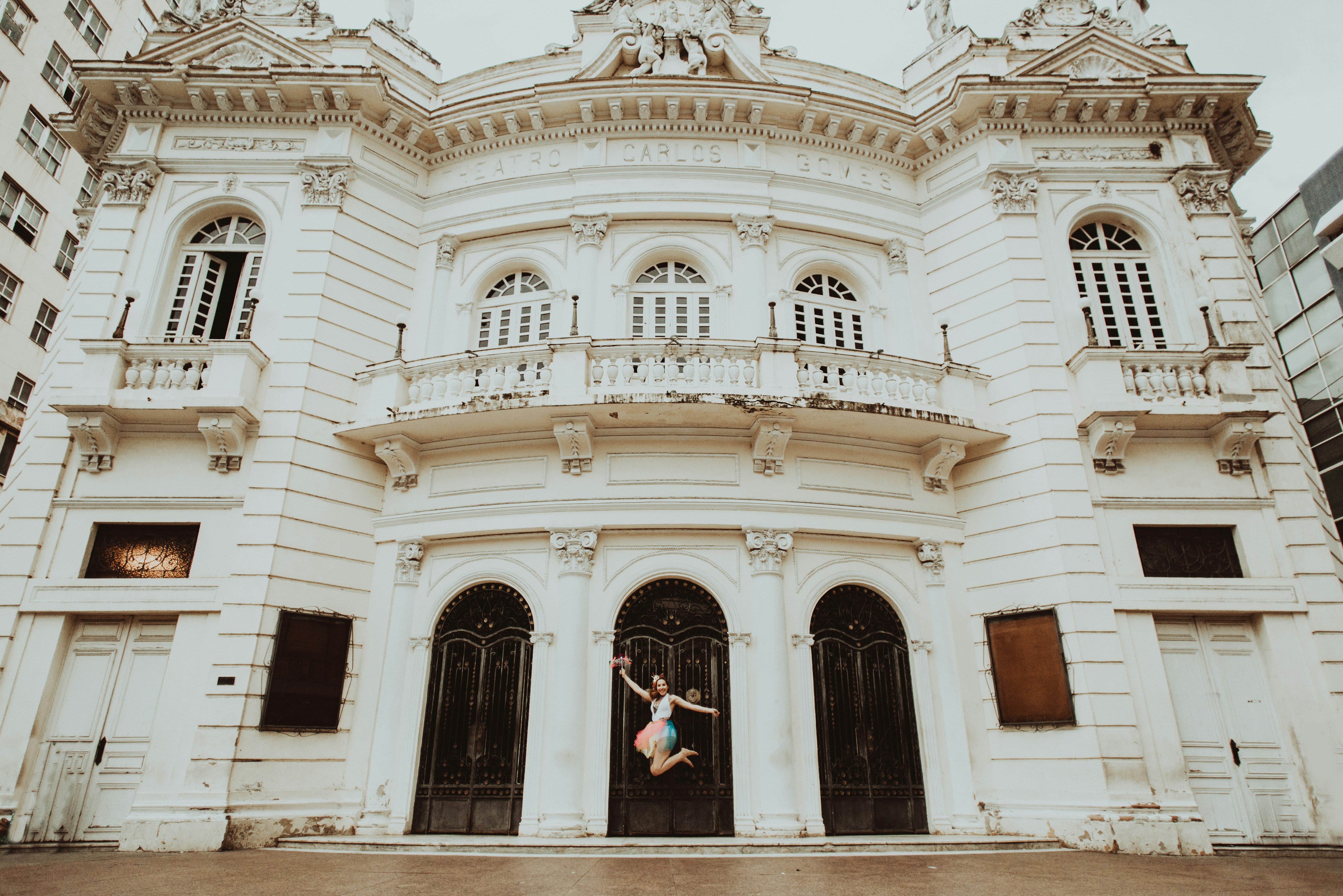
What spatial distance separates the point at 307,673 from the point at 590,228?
28.1 feet

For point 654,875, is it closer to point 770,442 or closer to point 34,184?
point 770,442

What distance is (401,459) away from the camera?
11969mm

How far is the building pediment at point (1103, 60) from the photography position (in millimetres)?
14172

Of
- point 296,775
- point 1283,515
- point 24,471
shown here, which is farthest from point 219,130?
point 1283,515

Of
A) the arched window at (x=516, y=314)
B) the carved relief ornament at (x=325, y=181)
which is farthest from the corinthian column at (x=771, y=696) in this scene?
the carved relief ornament at (x=325, y=181)

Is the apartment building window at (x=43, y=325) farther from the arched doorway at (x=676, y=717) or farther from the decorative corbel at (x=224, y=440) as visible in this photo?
the arched doorway at (x=676, y=717)

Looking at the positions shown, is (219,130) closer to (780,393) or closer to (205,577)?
(205,577)

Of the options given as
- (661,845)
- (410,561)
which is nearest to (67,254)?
(410,561)

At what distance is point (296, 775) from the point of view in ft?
34.1

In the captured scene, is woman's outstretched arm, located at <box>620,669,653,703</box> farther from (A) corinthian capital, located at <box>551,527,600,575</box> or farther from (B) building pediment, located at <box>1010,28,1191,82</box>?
(B) building pediment, located at <box>1010,28,1191,82</box>

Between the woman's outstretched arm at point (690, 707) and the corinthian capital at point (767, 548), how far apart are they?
211cm

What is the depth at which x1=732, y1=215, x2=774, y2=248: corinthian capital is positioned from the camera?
13.5m

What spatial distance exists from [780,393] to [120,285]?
11.2 metres

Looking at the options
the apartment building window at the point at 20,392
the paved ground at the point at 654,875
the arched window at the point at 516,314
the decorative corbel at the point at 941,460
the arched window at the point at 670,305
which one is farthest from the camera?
the apartment building window at the point at 20,392
